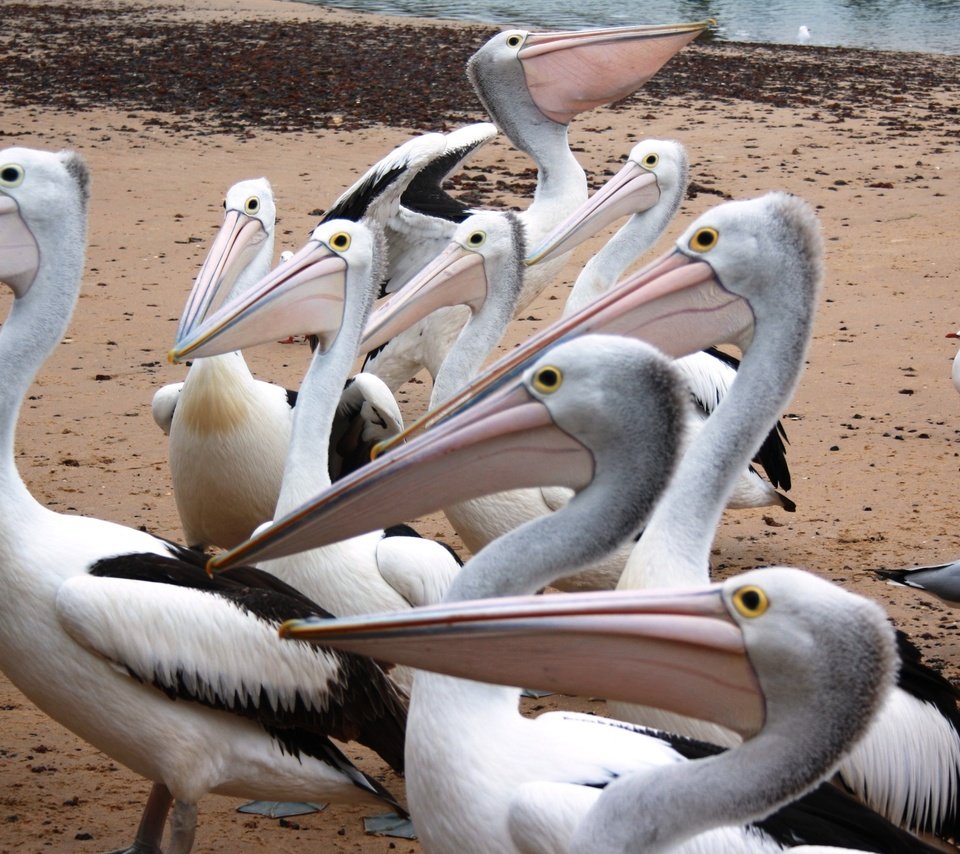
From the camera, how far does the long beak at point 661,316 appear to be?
9.49 ft

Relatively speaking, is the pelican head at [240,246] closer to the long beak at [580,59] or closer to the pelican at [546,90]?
the pelican at [546,90]

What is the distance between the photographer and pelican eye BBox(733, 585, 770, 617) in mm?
1801

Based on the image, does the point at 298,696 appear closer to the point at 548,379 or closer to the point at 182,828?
the point at 182,828

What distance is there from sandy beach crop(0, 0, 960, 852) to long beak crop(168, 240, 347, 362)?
1135 millimetres

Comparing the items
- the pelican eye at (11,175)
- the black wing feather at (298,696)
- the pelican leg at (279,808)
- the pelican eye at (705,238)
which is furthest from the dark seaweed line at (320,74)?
the pelican eye at (705,238)

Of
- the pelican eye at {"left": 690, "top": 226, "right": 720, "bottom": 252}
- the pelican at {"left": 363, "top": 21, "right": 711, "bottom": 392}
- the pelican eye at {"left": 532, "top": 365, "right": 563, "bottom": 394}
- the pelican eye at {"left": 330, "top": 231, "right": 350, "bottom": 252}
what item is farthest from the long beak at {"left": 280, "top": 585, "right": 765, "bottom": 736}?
the pelican at {"left": 363, "top": 21, "right": 711, "bottom": 392}

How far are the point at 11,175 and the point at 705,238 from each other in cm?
167

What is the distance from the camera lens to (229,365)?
4.18 metres

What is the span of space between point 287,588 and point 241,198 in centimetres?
173

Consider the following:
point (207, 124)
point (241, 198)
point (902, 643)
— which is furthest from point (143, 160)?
point (902, 643)

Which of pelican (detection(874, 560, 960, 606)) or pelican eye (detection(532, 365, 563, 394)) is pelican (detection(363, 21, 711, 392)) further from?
pelican eye (detection(532, 365, 563, 394))

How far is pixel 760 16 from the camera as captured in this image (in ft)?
80.9

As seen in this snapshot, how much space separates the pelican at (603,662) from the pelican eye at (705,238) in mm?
735

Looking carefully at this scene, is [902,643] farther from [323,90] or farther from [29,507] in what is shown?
[323,90]
